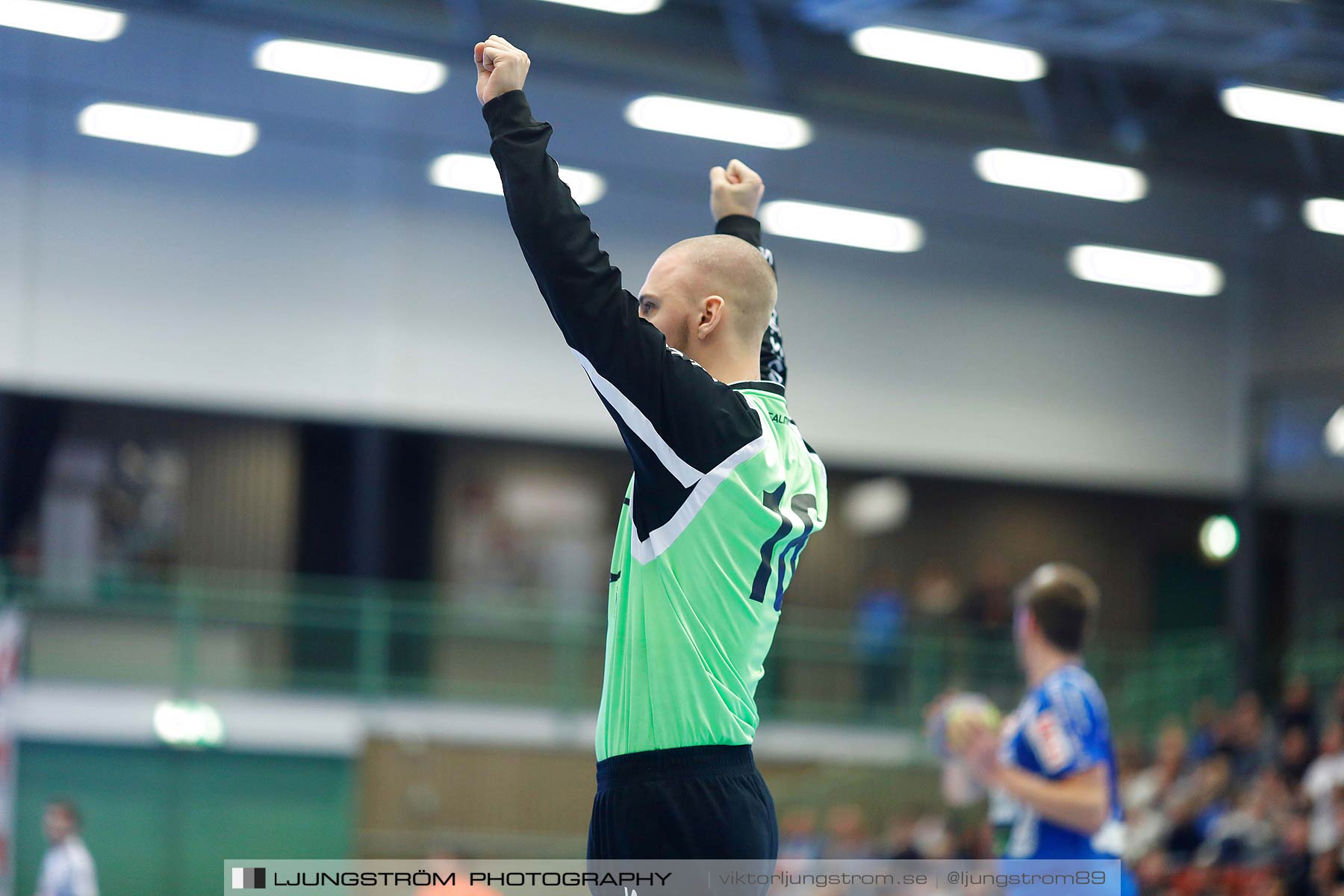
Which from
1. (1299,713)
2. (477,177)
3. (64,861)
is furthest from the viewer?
(477,177)

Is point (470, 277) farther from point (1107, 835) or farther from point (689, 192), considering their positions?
point (1107, 835)

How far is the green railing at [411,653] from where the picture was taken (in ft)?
48.1

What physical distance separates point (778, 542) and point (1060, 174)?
16935 mm

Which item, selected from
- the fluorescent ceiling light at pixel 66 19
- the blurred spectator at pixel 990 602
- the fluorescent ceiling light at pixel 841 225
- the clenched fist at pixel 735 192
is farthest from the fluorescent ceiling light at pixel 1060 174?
the clenched fist at pixel 735 192

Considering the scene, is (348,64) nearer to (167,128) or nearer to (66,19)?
(167,128)

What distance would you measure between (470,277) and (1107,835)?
46.8ft

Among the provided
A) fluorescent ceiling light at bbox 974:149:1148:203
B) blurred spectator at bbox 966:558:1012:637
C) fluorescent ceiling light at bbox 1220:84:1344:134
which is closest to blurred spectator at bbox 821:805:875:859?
blurred spectator at bbox 966:558:1012:637

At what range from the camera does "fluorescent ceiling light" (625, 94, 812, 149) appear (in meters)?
17.7

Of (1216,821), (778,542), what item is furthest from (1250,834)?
(778,542)

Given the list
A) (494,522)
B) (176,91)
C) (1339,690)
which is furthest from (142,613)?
(1339,690)

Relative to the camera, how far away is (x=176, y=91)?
16.6m

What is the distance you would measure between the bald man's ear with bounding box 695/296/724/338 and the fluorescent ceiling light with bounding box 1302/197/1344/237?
17.9 m

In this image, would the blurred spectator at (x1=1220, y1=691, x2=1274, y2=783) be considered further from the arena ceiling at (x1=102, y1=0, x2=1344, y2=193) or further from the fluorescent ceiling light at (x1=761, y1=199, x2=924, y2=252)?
the fluorescent ceiling light at (x1=761, y1=199, x2=924, y2=252)

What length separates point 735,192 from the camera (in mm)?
4297
